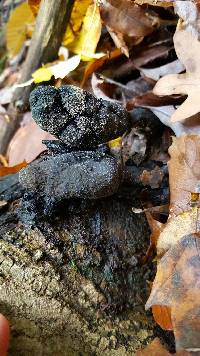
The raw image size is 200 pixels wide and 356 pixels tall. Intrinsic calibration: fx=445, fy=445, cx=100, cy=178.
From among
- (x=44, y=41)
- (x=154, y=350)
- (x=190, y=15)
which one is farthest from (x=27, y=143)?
(x=154, y=350)

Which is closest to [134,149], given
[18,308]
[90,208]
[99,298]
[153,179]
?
[153,179]

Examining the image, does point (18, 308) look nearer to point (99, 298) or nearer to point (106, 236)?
point (99, 298)

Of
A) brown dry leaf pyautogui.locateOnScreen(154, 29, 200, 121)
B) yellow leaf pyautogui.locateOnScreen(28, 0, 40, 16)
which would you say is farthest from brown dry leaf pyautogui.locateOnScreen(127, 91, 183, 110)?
yellow leaf pyautogui.locateOnScreen(28, 0, 40, 16)

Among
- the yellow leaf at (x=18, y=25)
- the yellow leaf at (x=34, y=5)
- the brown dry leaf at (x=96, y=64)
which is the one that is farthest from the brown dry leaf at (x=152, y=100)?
the yellow leaf at (x=18, y=25)

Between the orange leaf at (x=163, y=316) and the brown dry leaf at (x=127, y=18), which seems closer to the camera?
the orange leaf at (x=163, y=316)

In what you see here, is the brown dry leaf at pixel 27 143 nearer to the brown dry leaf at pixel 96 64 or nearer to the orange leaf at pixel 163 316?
the brown dry leaf at pixel 96 64
